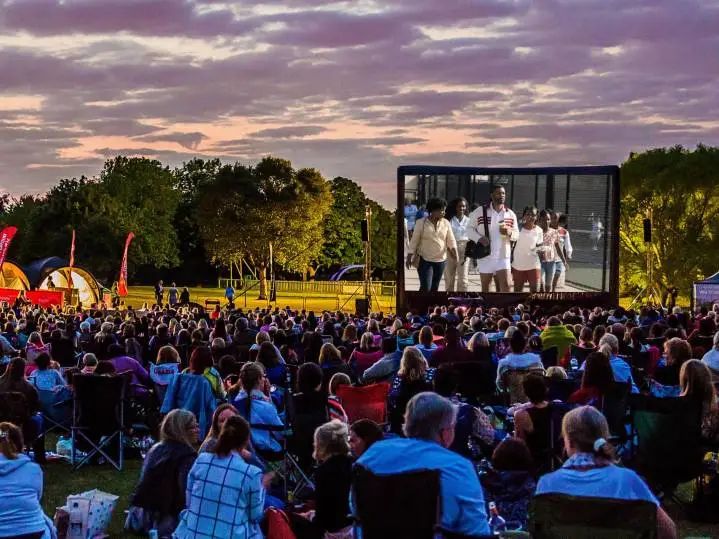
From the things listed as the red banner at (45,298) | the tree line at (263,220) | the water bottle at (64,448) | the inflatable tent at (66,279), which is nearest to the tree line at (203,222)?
the tree line at (263,220)

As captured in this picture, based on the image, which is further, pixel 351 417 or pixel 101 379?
pixel 101 379

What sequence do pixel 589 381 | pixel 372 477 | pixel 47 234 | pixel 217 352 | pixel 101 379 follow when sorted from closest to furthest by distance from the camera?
1. pixel 372 477
2. pixel 589 381
3. pixel 101 379
4. pixel 217 352
5. pixel 47 234

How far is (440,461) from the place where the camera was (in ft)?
15.1

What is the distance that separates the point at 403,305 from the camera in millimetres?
31312

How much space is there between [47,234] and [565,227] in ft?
144

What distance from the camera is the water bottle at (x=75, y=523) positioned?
6.88 metres

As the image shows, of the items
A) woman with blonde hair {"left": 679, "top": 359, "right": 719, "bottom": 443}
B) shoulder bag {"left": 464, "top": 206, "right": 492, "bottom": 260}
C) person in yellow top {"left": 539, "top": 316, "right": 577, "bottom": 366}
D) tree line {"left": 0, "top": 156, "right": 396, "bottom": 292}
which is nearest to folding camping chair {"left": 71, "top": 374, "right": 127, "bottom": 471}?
woman with blonde hair {"left": 679, "top": 359, "right": 719, "bottom": 443}

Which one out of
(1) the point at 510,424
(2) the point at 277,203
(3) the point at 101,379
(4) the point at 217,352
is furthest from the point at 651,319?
(2) the point at 277,203

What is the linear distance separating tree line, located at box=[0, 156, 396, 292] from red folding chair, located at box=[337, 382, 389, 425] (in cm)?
4973

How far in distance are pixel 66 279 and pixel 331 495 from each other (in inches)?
1612

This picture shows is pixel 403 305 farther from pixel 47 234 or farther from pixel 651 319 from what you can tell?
pixel 47 234

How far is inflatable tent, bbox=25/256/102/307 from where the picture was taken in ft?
145

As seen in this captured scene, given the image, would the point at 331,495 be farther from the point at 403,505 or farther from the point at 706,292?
the point at 706,292

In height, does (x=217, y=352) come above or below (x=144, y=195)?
below
